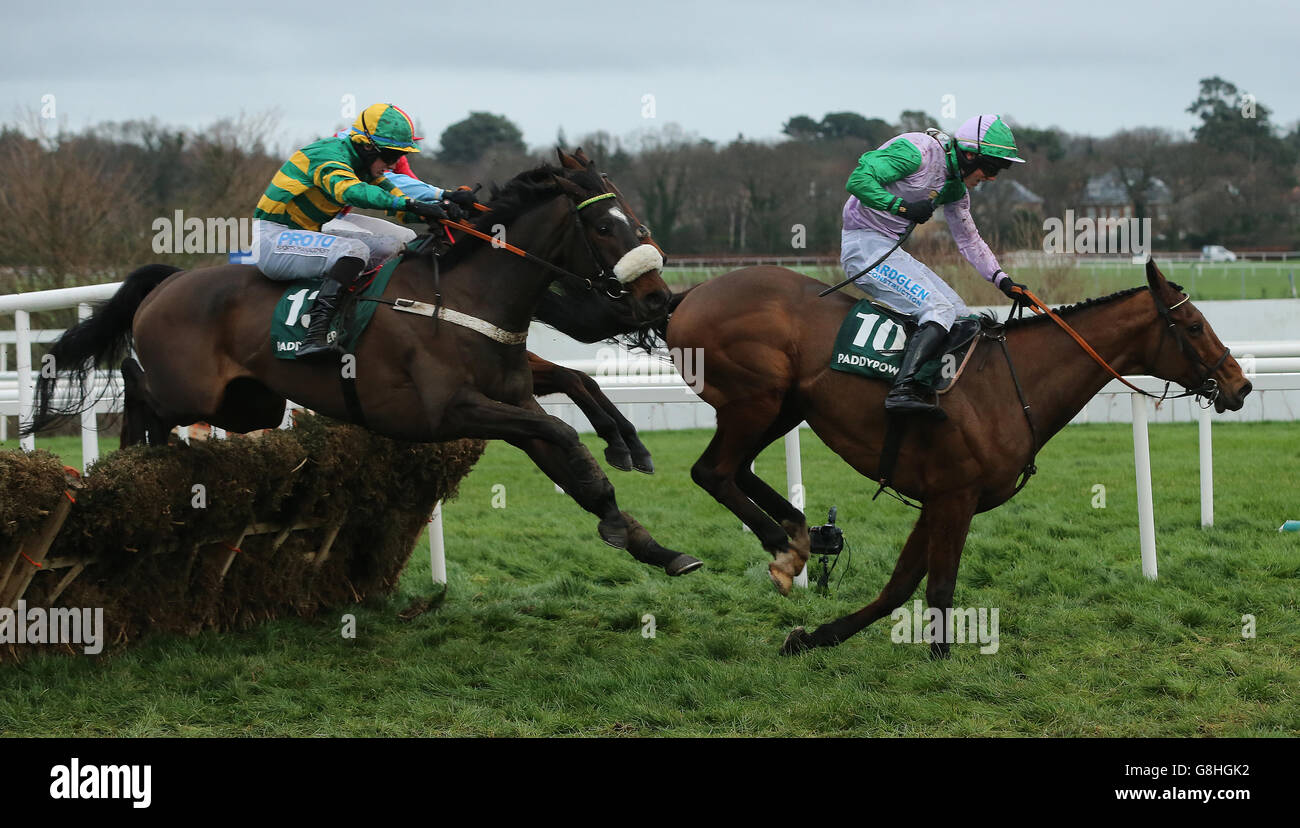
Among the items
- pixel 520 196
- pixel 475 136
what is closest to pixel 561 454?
pixel 520 196

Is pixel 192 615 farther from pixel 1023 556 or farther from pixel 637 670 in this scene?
pixel 1023 556

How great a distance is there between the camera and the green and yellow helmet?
201 inches

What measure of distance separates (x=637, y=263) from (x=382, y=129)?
4.22ft

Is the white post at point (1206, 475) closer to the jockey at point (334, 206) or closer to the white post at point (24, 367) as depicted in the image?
the jockey at point (334, 206)

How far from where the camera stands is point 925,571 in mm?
5328

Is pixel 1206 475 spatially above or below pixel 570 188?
below

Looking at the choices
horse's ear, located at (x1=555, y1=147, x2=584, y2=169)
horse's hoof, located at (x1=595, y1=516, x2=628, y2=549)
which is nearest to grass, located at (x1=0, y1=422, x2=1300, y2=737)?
horse's hoof, located at (x1=595, y1=516, x2=628, y2=549)

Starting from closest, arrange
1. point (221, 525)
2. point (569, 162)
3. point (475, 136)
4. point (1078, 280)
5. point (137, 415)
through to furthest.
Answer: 1. point (569, 162)
2. point (221, 525)
3. point (137, 415)
4. point (1078, 280)
5. point (475, 136)

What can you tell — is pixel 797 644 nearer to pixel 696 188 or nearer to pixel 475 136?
pixel 696 188

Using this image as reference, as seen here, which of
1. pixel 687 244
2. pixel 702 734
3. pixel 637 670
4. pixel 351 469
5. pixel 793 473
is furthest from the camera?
pixel 687 244

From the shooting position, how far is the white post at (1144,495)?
6.34 m

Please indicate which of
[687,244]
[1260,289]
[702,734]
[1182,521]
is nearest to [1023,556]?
[1182,521]

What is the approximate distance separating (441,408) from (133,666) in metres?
1.53

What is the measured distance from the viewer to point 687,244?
2239cm
